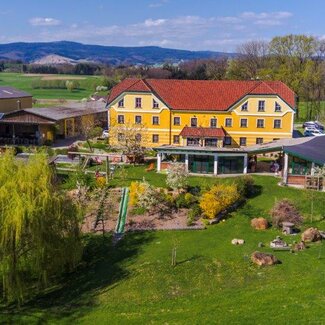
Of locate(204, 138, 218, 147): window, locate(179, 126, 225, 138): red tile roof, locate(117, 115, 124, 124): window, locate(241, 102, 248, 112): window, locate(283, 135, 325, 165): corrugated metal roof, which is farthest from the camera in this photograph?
locate(117, 115, 124, 124): window

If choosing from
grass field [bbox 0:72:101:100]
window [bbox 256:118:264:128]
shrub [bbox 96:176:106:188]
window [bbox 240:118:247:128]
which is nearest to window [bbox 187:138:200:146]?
window [bbox 240:118:247:128]

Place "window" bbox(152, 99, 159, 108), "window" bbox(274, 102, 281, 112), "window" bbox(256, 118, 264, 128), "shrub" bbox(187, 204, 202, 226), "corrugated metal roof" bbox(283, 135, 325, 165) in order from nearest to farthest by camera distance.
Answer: "shrub" bbox(187, 204, 202, 226)
"corrugated metal roof" bbox(283, 135, 325, 165)
"window" bbox(274, 102, 281, 112)
"window" bbox(256, 118, 264, 128)
"window" bbox(152, 99, 159, 108)

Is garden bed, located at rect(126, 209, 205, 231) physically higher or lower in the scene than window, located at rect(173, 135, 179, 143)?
lower

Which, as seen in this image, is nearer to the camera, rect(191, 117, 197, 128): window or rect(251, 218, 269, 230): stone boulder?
rect(251, 218, 269, 230): stone boulder

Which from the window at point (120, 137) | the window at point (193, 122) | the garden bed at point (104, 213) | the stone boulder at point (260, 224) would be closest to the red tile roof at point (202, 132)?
the window at point (193, 122)

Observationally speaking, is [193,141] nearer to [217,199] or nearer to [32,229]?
[217,199]

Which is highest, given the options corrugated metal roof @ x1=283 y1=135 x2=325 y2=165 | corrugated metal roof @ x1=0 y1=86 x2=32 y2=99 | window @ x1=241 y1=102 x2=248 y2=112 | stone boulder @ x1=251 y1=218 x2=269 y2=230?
corrugated metal roof @ x1=0 y1=86 x2=32 y2=99

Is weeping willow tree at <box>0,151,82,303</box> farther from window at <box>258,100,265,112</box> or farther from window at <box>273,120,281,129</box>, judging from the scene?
window at <box>273,120,281,129</box>

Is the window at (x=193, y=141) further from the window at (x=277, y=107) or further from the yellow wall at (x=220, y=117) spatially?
the window at (x=277, y=107)
